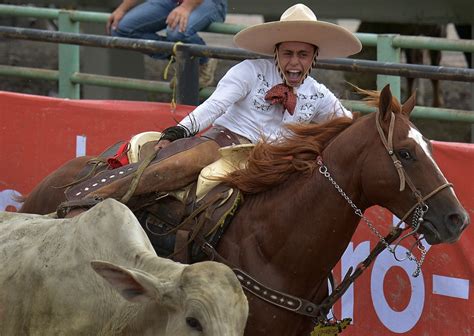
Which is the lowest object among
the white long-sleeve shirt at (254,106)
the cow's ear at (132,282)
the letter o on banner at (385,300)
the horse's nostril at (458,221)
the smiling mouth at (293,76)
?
the letter o on banner at (385,300)

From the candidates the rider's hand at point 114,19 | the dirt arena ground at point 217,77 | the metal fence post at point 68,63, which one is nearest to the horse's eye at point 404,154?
the rider's hand at point 114,19

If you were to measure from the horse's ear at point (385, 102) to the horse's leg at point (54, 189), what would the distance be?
1774 mm

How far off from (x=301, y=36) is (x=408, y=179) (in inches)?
42.3

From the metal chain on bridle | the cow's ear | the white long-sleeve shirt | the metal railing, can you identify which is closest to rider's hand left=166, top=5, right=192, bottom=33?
the metal railing

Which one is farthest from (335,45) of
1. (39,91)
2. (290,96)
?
(39,91)

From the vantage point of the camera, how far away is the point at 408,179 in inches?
215

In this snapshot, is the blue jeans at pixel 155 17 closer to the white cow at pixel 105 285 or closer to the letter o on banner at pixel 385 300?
the letter o on banner at pixel 385 300

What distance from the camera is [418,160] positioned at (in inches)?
214

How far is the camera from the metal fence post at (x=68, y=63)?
9.09 metres

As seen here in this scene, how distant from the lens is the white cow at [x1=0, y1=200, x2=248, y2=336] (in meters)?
3.49

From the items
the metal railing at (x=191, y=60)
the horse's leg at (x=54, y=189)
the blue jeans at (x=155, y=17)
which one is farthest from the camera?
the blue jeans at (x=155, y=17)

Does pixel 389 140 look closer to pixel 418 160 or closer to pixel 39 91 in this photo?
pixel 418 160

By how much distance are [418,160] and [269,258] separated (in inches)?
33.2

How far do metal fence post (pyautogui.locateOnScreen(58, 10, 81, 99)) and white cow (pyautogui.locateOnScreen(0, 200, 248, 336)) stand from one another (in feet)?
16.0
